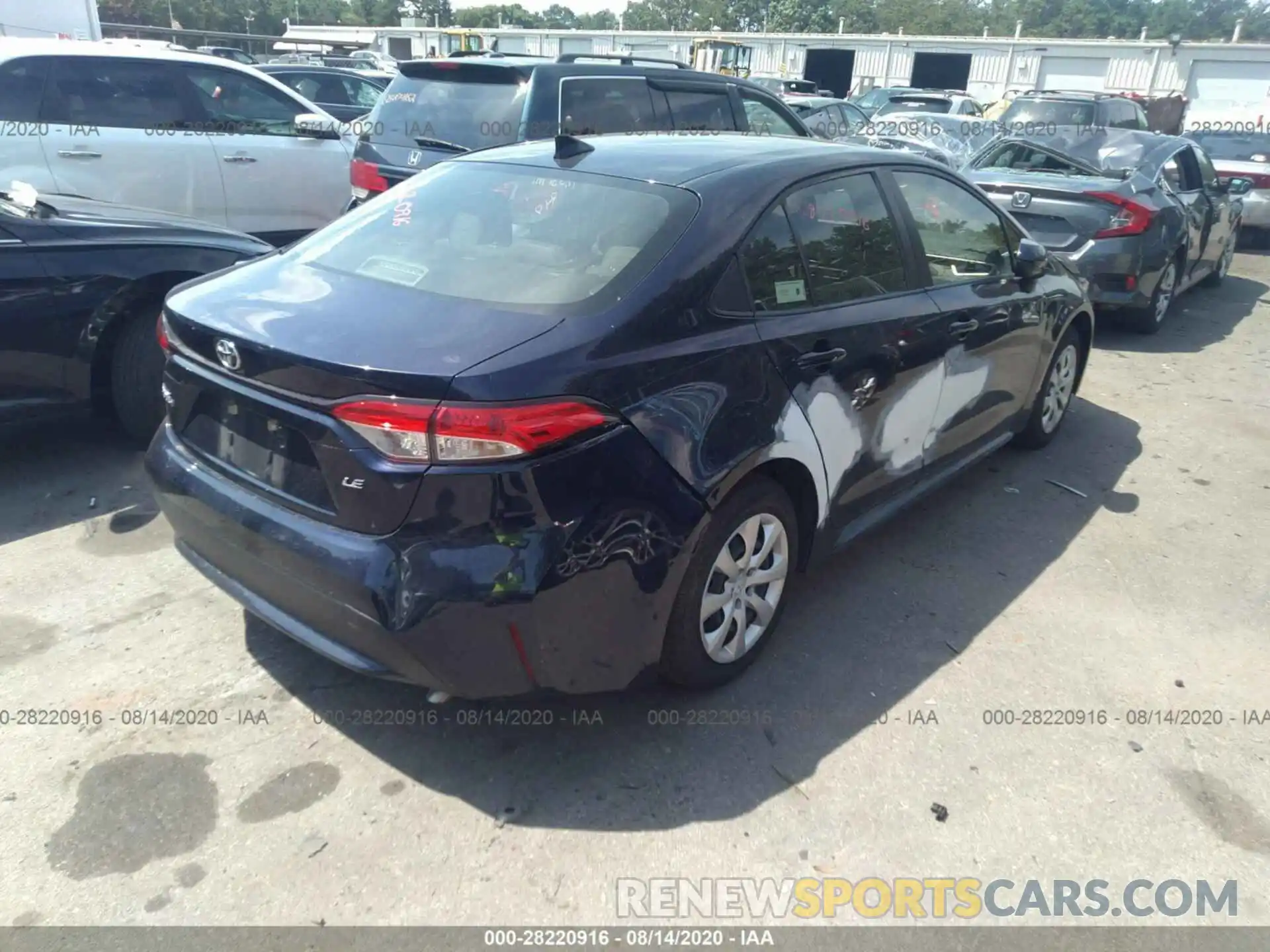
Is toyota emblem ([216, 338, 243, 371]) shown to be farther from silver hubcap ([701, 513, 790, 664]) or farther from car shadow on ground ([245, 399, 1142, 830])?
silver hubcap ([701, 513, 790, 664])

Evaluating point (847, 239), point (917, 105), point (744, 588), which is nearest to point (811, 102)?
point (917, 105)

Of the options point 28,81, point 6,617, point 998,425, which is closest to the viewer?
point 6,617

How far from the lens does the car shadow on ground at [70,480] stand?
4.02 meters

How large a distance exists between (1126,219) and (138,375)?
6.86 meters

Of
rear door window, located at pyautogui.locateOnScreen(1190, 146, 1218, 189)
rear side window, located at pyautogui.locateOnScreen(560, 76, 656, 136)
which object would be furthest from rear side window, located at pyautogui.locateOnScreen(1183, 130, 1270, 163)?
rear side window, located at pyautogui.locateOnScreen(560, 76, 656, 136)

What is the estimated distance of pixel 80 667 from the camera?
3043 mm

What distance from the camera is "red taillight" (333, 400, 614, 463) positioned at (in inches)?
88.0

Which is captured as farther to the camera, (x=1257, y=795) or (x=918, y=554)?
(x=918, y=554)

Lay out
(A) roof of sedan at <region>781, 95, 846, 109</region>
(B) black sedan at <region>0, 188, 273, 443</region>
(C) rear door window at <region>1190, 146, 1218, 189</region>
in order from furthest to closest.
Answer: (A) roof of sedan at <region>781, 95, 846, 109</region>, (C) rear door window at <region>1190, 146, 1218, 189</region>, (B) black sedan at <region>0, 188, 273, 443</region>

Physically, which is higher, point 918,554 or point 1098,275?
point 1098,275

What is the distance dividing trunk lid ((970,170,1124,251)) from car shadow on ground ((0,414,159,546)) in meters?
6.22

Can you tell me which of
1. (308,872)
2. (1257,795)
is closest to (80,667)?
(308,872)

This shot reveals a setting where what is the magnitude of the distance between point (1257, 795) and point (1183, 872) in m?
0.50

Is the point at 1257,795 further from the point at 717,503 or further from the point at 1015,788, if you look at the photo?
the point at 717,503
